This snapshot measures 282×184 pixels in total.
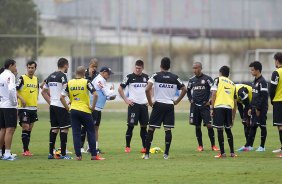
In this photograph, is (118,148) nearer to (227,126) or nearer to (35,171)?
(227,126)

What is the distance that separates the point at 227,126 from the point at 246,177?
13.5ft

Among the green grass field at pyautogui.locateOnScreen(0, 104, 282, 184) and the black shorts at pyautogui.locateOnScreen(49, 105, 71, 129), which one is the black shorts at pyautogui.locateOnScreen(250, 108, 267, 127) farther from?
the black shorts at pyautogui.locateOnScreen(49, 105, 71, 129)

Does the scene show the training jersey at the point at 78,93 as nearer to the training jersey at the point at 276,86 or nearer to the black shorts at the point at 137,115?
the black shorts at the point at 137,115

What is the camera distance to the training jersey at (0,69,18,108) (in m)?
17.8

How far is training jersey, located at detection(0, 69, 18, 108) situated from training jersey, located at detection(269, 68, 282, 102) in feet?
19.3

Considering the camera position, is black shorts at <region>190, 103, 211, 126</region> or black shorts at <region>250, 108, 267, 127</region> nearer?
black shorts at <region>250, 108, 267, 127</region>

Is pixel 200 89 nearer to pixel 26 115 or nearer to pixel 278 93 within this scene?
pixel 278 93

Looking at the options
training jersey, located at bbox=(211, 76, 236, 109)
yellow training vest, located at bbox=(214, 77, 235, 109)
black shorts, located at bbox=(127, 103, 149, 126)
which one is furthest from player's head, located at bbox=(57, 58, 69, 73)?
yellow training vest, located at bbox=(214, 77, 235, 109)

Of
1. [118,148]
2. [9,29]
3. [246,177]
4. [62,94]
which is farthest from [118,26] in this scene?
[246,177]

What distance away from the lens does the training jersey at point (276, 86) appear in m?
18.2

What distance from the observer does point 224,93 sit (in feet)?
59.9

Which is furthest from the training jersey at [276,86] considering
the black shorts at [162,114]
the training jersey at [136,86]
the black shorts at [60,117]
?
the black shorts at [60,117]

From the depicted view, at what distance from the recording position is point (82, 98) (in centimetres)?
1759

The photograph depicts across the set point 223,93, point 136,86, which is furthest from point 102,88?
point 223,93
